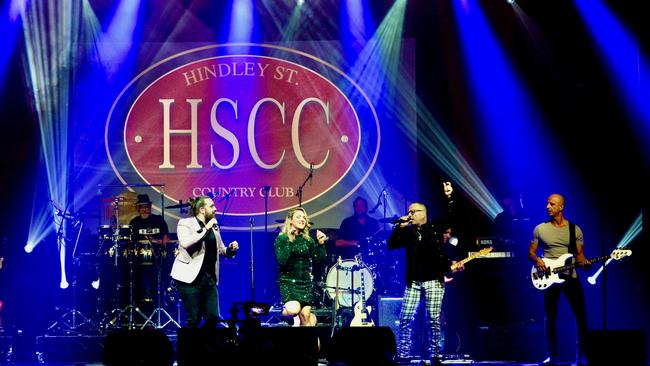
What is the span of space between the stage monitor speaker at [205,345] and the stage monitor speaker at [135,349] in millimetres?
205

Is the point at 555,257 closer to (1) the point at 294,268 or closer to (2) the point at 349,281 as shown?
(1) the point at 294,268

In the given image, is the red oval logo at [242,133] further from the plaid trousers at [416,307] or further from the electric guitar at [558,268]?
the electric guitar at [558,268]

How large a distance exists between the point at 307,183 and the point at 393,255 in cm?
166

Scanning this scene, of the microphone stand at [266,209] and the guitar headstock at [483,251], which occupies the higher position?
the microphone stand at [266,209]

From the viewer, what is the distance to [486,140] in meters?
14.3

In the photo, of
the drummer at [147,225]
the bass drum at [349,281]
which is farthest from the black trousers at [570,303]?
the drummer at [147,225]

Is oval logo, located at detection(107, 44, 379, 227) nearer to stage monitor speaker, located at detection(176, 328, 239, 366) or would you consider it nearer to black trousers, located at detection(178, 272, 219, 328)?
black trousers, located at detection(178, 272, 219, 328)

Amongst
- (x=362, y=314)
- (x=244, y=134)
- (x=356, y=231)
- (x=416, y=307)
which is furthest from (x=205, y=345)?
(x=244, y=134)

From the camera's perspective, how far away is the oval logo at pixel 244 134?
14031mm

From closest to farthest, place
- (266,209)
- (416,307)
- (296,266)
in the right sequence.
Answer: (416,307) → (296,266) → (266,209)

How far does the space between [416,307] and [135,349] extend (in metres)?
3.94

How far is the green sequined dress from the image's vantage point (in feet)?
36.2

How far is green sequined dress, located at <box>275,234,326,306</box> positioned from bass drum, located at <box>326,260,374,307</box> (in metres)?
2.23

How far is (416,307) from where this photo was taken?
430 inches
